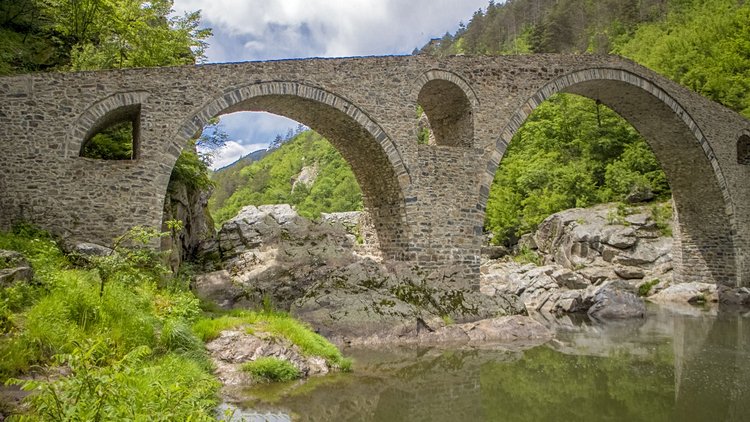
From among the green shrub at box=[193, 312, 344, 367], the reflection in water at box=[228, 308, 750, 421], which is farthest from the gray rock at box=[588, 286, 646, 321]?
the green shrub at box=[193, 312, 344, 367]

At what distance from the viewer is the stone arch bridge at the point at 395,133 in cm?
1128

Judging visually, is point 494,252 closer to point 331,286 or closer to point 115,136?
point 331,286

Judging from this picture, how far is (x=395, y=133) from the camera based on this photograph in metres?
14.4

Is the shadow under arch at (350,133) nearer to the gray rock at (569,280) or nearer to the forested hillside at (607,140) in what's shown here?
the gray rock at (569,280)

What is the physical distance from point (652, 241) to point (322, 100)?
16489 mm

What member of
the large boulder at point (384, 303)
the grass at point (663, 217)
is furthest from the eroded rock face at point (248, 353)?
the grass at point (663, 217)

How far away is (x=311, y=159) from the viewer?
217 ft

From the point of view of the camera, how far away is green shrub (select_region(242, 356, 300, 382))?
8.02m

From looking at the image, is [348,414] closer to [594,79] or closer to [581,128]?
[594,79]

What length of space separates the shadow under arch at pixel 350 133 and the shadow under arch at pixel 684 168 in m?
6.74

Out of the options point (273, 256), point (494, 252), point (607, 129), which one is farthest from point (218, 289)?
point (607, 129)

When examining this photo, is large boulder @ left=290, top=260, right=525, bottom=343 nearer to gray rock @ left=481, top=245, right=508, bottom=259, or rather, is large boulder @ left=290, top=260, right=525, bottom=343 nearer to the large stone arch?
the large stone arch

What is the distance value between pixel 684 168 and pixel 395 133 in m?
12.9

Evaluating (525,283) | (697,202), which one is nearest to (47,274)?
(525,283)
